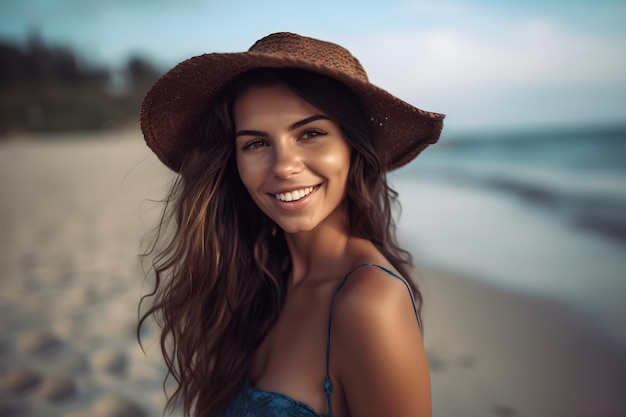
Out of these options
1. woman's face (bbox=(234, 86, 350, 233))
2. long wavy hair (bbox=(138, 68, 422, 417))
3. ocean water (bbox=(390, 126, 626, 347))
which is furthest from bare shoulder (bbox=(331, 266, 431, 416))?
ocean water (bbox=(390, 126, 626, 347))

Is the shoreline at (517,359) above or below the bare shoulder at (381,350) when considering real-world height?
below

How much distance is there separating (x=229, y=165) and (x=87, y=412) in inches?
62.2

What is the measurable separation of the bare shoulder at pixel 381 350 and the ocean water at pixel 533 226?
1.54 meters

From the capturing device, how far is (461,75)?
45.5 ft

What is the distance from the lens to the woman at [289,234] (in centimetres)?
136

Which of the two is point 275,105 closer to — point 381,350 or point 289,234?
point 289,234

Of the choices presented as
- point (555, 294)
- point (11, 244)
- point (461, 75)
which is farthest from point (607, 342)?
point (461, 75)

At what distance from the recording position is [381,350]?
129 cm

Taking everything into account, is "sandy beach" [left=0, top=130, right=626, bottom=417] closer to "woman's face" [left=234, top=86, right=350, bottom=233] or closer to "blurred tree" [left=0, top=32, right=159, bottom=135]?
"woman's face" [left=234, top=86, right=350, bottom=233]

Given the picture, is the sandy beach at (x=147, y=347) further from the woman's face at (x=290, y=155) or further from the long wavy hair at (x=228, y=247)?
the woman's face at (x=290, y=155)

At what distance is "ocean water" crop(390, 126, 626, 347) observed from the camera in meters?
4.37

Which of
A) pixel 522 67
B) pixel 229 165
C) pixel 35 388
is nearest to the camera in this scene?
pixel 229 165

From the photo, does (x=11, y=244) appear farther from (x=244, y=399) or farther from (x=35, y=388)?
(x=244, y=399)

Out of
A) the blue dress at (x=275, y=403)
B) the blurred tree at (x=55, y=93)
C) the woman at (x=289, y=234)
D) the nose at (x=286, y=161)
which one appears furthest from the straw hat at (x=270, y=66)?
the blurred tree at (x=55, y=93)
